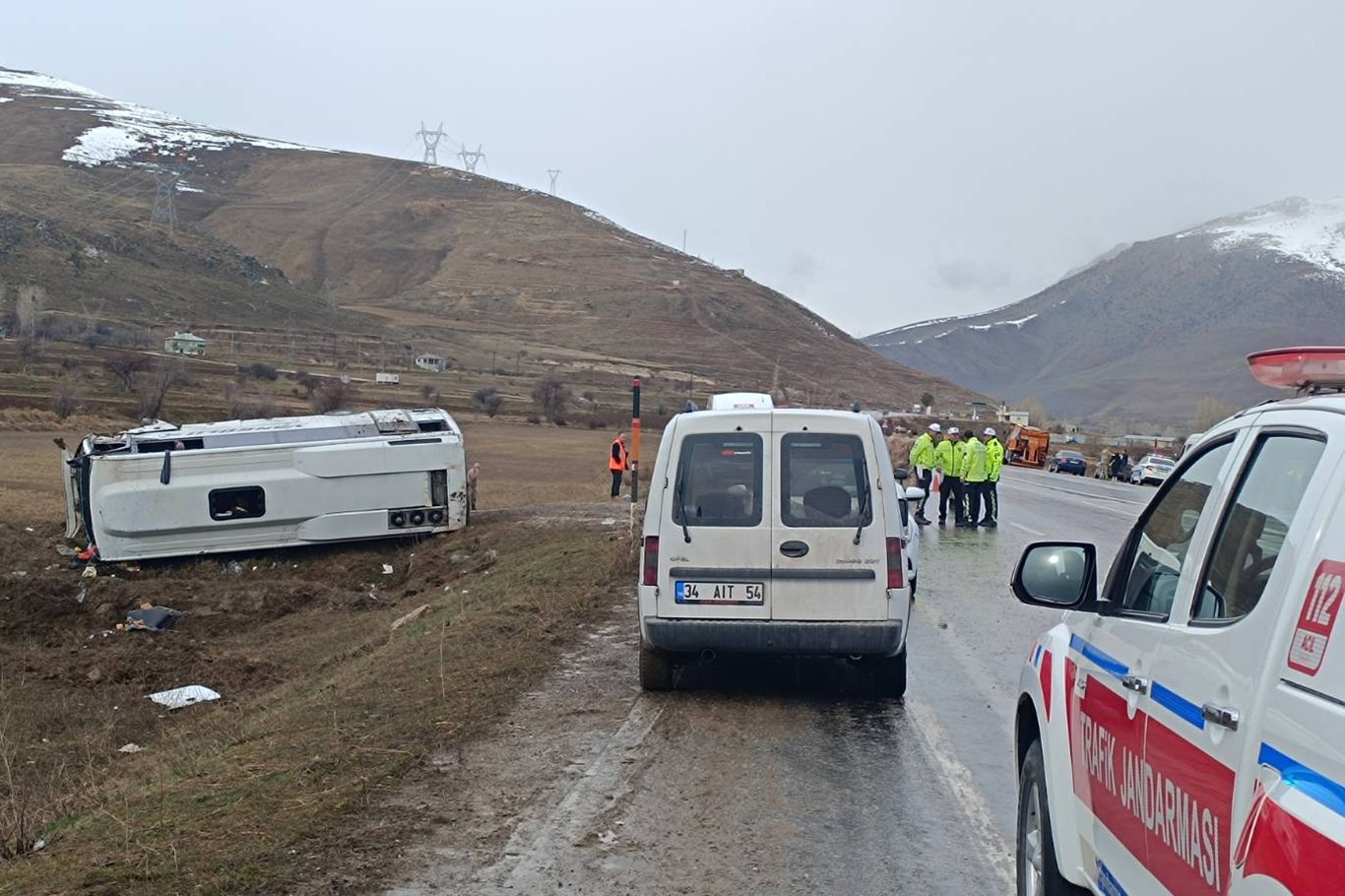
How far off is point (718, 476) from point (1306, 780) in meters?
6.36

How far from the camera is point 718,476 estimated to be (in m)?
8.52

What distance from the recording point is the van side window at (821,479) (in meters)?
8.43

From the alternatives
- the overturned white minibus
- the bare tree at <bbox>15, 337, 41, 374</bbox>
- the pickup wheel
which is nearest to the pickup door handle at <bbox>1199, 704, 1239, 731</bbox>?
the pickup wheel

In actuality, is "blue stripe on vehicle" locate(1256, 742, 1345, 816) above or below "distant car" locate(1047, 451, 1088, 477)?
above

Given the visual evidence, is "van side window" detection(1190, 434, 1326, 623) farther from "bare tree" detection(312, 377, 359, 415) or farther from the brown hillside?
the brown hillside

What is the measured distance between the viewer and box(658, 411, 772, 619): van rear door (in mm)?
8328

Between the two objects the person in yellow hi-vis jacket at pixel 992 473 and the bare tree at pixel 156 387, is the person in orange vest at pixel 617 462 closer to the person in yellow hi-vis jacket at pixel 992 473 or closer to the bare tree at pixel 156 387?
the person in yellow hi-vis jacket at pixel 992 473

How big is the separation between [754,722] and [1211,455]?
493cm

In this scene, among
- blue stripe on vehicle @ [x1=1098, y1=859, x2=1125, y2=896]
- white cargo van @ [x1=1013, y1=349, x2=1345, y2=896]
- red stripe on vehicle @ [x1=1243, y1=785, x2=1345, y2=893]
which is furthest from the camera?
blue stripe on vehicle @ [x1=1098, y1=859, x2=1125, y2=896]

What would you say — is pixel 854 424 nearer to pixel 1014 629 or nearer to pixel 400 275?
pixel 1014 629

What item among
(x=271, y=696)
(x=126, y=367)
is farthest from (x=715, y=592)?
(x=126, y=367)

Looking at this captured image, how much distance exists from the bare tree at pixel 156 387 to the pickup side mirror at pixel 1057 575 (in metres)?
56.1

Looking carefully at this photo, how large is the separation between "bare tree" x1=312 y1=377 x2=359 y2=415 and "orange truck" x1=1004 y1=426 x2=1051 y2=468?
114 ft

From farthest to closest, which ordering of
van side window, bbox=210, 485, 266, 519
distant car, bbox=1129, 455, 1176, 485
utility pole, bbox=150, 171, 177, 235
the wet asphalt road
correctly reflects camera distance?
utility pole, bbox=150, 171, 177, 235, distant car, bbox=1129, 455, 1176, 485, van side window, bbox=210, 485, 266, 519, the wet asphalt road
